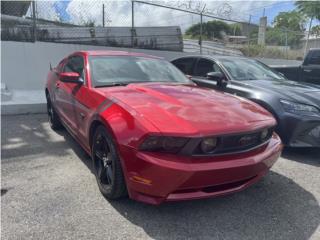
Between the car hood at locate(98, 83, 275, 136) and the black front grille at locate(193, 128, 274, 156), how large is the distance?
0.20 ft

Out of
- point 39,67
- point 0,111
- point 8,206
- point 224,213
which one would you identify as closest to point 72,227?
point 8,206

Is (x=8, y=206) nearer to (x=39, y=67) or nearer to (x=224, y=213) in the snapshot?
(x=224, y=213)

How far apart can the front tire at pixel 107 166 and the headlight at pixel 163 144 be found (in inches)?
15.7

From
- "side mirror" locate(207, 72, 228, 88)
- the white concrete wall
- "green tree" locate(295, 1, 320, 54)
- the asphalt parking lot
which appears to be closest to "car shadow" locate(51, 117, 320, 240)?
the asphalt parking lot

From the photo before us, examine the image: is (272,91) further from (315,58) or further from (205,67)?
(315,58)

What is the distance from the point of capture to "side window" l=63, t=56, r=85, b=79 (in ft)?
14.2

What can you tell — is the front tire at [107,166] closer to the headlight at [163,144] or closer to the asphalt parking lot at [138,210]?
the asphalt parking lot at [138,210]

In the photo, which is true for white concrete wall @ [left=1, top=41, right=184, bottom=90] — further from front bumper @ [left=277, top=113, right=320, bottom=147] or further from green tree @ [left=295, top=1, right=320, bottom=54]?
green tree @ [left=295, top=1, right=320, bottom=54]

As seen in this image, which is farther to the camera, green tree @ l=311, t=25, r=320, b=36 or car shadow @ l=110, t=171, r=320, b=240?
green tree @ l=311, t=25, r=320, b=36

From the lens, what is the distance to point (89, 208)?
9.95 feet

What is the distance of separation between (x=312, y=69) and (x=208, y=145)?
6.55 meters

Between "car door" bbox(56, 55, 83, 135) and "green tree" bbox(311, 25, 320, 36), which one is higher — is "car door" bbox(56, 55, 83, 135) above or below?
below

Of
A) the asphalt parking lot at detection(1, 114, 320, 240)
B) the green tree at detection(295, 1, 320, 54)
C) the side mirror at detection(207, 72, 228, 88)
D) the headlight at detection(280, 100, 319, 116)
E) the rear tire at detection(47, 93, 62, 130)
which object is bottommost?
the asphalt parking lot at detection(1, 114, 320, 240)

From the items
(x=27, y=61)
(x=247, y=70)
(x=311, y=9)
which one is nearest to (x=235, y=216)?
(x=247, y=70)
